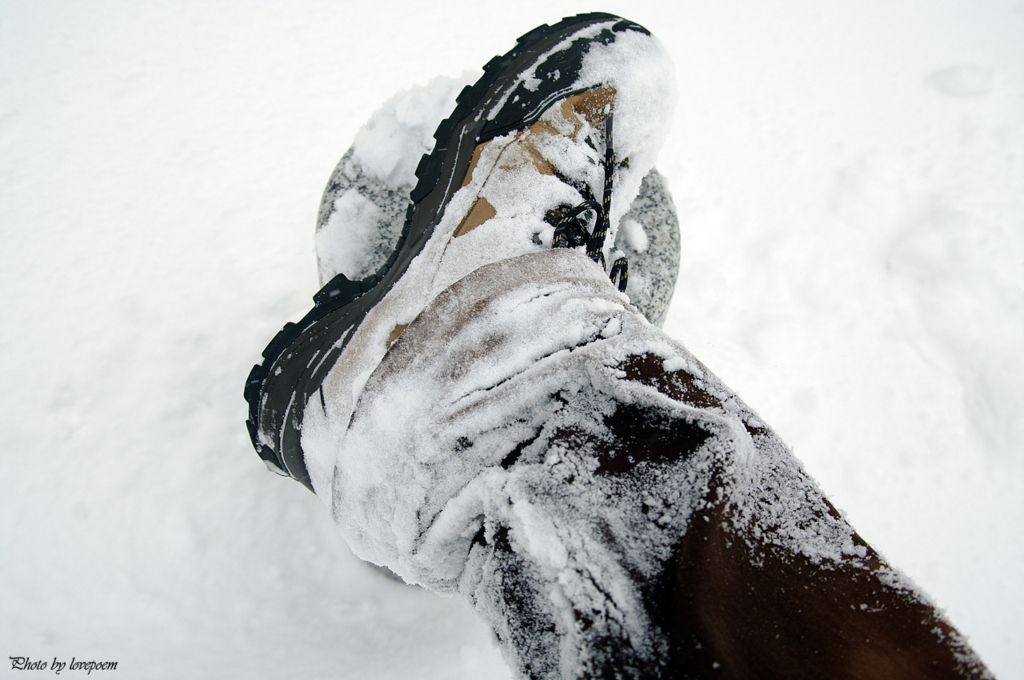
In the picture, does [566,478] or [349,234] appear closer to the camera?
[566,478]

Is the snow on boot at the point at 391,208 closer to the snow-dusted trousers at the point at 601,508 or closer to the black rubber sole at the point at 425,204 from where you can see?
the black rubber sole at the point at 425,204

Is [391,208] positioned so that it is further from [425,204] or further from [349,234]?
[425,204]

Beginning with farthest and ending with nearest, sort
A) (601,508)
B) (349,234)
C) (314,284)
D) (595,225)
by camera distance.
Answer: (314,284) < (349,234) < (595,225) < (601,508)

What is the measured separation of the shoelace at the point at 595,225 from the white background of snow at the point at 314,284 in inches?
19.6

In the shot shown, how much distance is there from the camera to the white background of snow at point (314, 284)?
1.19m

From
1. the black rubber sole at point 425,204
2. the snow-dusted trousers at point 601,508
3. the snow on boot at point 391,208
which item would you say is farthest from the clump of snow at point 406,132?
the snow-dusted trousers at point 601,508

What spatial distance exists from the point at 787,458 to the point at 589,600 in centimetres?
27

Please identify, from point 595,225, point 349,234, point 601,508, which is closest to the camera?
point 601,508

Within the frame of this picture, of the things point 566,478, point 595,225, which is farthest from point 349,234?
point 566,478

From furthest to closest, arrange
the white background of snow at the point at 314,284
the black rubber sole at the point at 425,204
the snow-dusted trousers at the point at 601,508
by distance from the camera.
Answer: the white background of snow at the point at 314,284 < the black rubber sole at the point at 425,204 < the snow-dusted trousers at the point at 601,508

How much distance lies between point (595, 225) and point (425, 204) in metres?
0.33

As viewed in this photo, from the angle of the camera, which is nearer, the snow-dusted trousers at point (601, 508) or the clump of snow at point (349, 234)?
the snow-dusted trousers at point (601, 508)

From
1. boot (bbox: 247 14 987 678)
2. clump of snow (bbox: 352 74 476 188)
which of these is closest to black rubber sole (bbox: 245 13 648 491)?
boot (bbox: 247 14 987 678)

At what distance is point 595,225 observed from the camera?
1083 mm
